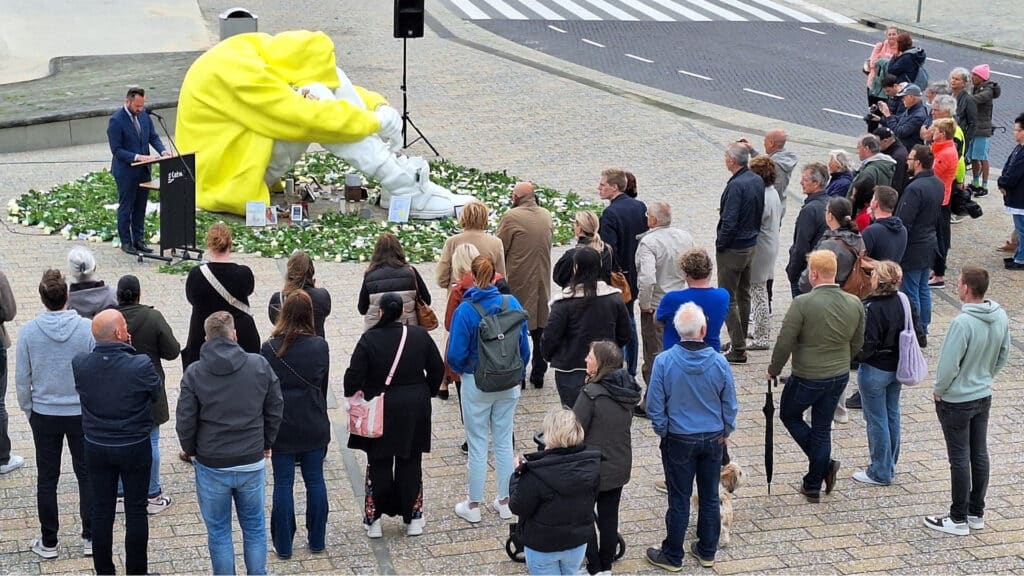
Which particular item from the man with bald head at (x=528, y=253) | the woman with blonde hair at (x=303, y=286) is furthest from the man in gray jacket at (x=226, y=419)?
the man with bald head at (x=528, y=253)

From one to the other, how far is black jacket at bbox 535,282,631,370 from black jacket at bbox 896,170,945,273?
388 centimetres

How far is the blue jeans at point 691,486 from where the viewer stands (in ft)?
24.9

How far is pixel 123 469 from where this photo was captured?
285 inches

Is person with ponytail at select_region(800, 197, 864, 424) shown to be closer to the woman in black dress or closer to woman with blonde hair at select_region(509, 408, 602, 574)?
woman with blonde hair at select_region(509, 408, 602, 574)

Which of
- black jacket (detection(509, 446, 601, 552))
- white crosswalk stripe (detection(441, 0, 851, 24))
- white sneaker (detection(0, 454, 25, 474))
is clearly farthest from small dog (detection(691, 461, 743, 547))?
white crosswalk stripe (detection(441, 0, 851, 24))

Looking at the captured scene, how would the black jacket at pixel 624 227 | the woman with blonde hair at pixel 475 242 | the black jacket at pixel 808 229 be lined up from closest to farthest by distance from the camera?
the woman with blonde hair at pixel 475 242 → the black jacket at pixel 624 227 → the black jacket at pixel 808 229

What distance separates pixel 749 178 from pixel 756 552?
143 inches

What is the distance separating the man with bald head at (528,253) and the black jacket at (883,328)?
8.03 feet

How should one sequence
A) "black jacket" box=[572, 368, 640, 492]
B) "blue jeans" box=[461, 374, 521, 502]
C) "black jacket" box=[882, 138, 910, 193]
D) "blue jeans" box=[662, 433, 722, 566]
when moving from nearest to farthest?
"black jacket" box=[572, 368, 640, 492] → "blue jeans" box=[662, 433, 722, 566] → "blue jeans" box=[461, 374, 521, 502] → "black jacket" box=[882, 138, 910, 193]

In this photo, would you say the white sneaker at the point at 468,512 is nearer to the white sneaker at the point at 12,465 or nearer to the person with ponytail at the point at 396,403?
the person with ponytail at the point at 396,403

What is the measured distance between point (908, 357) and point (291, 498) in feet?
12.7

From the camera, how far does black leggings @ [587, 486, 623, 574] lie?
24.6ft

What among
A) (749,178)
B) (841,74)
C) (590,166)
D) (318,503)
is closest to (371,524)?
(318,503)

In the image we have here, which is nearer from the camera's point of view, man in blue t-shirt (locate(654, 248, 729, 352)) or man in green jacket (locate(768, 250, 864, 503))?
man in green jacket (locate(768, 250, 864, 503))
